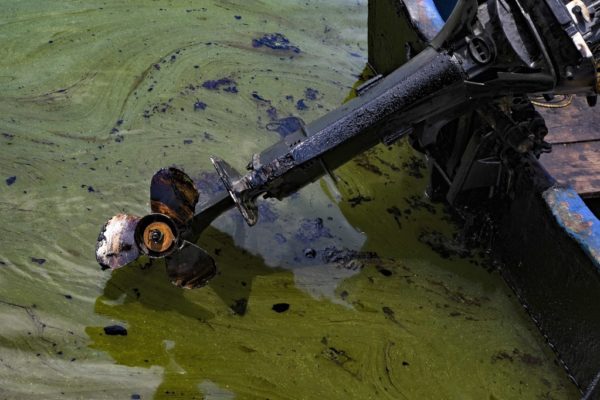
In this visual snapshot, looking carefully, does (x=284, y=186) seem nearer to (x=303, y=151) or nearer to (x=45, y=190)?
(x=303, y=151)

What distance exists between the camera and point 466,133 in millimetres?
2391

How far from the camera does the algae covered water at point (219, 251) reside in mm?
2191

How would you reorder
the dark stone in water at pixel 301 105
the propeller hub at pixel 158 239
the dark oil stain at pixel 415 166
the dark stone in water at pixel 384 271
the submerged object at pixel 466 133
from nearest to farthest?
the submerged object at pixel 466 133
the propeller hub at pixel 158 239
the dark stone in water at pixel 384 271
the dark oil stain at pixel 415 166
the dark stone in water at pixel 301 105

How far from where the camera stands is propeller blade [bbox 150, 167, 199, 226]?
88.4 inches

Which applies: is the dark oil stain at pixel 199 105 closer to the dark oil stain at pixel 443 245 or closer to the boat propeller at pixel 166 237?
the boat propeller at pixel 166 237

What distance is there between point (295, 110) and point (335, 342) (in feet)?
3.92

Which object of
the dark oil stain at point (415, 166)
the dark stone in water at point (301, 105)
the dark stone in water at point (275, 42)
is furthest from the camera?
the dark stone in water at point (275, 42)

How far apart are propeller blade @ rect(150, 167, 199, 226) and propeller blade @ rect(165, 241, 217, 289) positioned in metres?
0.12

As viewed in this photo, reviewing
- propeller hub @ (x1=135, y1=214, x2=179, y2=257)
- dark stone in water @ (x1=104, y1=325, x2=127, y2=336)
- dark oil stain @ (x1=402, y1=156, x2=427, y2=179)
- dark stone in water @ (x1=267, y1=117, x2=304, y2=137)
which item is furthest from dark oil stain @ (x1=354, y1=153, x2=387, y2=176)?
dark stone in water @ (x1=104, y1=325, x2=127, y2=336)

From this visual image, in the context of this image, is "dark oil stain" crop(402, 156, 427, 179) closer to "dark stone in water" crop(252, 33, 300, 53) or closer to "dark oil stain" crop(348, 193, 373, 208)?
"dark oil stain" crop(348, 193, 373, 208)

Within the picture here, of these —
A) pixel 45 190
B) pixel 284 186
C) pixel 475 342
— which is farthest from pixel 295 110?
pixel 475 342

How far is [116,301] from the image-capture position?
2.32m

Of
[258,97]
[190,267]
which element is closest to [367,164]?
[258,97]

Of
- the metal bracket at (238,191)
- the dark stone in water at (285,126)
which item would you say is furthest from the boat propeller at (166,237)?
the dark stone in water at (285,126)
